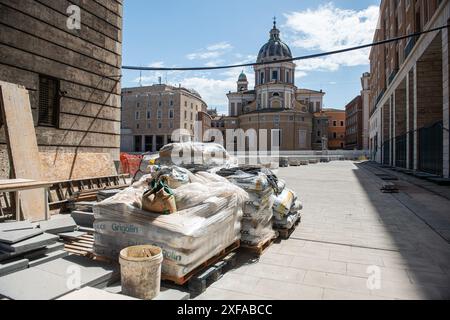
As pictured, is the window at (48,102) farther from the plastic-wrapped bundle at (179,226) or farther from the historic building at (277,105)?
the historic building at (277,105)

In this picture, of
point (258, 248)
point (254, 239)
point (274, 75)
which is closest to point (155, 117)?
point (274, 75)

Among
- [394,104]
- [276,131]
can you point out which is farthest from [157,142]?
[394,104]

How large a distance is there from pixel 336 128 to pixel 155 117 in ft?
170

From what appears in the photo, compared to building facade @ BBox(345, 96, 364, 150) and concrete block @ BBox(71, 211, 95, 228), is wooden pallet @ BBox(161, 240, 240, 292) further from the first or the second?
building facade @ BBox(345, 96, 364, 150)

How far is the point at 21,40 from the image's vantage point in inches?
272

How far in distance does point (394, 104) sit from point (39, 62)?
1055 inches

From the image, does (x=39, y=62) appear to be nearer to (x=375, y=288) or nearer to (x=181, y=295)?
(x=181, y=295)

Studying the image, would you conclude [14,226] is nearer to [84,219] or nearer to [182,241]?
[84,219]

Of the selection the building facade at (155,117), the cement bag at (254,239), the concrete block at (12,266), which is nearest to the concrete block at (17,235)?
the concrete block at (12,266)

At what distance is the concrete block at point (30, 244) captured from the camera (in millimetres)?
3436

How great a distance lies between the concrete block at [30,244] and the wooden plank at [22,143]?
2.74 meters

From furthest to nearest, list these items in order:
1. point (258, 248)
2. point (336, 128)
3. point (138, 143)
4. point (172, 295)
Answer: point (336, 128), point (138, 143), point (258, 248), point (172, 295)

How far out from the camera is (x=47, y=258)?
371cm

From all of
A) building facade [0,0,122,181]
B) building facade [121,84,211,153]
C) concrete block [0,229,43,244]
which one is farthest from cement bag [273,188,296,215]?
building facade [121,84,211,153]
